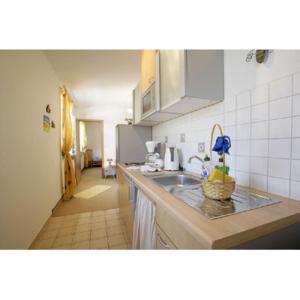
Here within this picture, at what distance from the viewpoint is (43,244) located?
65.1 inches

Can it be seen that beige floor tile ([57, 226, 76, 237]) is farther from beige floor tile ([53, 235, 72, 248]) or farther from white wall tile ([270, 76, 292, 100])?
white wall tile ([270, 76, 292, 100])

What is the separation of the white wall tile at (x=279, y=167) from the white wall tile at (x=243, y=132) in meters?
0.20

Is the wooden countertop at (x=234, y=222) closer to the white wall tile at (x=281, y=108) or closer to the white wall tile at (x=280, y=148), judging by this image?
the white wall tile at (x=280, y=148)

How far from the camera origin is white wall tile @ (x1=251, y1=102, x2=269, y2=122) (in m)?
0.91

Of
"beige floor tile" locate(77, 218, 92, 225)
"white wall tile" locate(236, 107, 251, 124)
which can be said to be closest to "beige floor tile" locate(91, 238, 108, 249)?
"beige floor tile" locate(77, 218, 92, 225)

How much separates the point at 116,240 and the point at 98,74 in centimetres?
265

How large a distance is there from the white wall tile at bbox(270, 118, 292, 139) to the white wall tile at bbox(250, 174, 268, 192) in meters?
0.25

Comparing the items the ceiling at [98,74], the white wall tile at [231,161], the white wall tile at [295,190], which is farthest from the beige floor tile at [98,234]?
the ceiling at [98,74]

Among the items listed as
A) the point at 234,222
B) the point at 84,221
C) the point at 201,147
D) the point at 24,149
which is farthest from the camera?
the point at 84,221

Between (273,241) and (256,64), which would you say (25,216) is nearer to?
(273,241)

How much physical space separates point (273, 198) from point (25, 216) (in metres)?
2.00

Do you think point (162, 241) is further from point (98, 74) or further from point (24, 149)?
point (98, 74)

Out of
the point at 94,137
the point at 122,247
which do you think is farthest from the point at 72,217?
the point at 94,137
